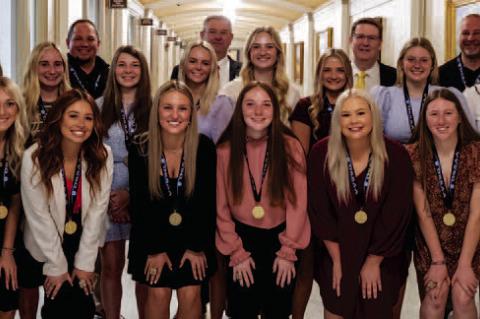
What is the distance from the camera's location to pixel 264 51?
461cm

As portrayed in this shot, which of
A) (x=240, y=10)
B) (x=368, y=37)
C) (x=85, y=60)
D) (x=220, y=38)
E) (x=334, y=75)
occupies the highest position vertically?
(x=240, y=10)

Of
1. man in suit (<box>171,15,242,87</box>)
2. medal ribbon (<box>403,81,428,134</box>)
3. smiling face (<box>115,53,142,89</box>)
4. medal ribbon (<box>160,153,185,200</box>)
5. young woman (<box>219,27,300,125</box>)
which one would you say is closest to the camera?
medal ribbon (<box>160,153,185,200</box>)

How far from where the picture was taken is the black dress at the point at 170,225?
3.73 meters

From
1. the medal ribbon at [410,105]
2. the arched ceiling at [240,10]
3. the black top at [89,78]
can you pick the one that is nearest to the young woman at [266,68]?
the medal ribbon at [410,105]

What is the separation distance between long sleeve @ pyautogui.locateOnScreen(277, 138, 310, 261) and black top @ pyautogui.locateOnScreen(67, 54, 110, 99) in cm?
197

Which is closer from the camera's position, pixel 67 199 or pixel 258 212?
pixel 67 199

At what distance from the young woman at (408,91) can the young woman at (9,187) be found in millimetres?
2501

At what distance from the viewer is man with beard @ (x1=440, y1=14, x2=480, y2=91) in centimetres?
520

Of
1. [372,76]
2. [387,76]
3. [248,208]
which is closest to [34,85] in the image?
[248,208]

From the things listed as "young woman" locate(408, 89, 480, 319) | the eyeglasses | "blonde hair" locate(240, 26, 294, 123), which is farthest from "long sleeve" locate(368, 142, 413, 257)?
the eyeglasses

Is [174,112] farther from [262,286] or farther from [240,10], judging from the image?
[240,10]

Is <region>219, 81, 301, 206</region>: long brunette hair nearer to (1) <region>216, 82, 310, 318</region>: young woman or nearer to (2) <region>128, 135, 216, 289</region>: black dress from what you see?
(1) <region>216, 82, 310, 318</region>: young woman

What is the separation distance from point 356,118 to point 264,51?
1.20 m

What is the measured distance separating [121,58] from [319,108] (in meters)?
1.45
